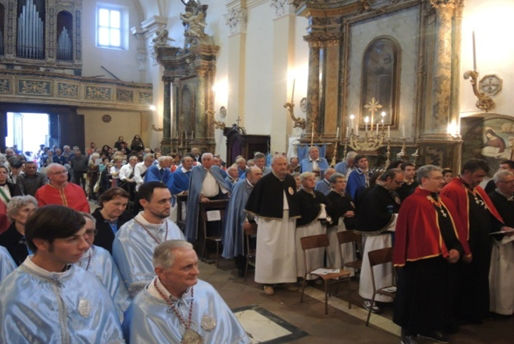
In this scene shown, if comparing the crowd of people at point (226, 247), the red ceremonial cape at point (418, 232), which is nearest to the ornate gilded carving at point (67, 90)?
the crowd of people at point (226, 247)

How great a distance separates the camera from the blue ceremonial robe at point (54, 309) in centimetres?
211

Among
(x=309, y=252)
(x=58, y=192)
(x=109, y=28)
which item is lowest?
(x=309, y=252)

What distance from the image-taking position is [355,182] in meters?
7.78

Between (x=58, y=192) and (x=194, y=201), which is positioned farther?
(x=194, y=201)

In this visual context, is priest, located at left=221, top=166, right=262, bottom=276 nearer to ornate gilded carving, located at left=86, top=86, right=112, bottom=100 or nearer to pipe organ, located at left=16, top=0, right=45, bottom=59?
ornate gilded carving, located at left=86, top=86, right=112, bottom=100

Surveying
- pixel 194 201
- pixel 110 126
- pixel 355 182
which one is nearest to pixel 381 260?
pixel 355 182

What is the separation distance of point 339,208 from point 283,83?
7.72 metres

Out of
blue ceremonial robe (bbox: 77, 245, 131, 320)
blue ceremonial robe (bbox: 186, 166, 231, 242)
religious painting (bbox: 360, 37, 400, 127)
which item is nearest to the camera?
blue ceremonial robe (bbox: 77, 245, 131, 320)

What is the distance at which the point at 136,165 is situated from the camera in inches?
459

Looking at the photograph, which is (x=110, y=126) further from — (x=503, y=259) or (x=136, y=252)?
(x=136, y=252)

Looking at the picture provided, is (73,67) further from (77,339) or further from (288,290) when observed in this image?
(77,339)

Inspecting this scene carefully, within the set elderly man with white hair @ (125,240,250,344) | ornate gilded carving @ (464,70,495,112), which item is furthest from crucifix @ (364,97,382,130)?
elderly man with white hair @ (125,240,250,344)

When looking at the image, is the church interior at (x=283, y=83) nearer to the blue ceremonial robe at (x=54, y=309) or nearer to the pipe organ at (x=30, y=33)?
the pipe organ at (x=30, y=33)

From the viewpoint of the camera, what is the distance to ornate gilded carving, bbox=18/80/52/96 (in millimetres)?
19156
